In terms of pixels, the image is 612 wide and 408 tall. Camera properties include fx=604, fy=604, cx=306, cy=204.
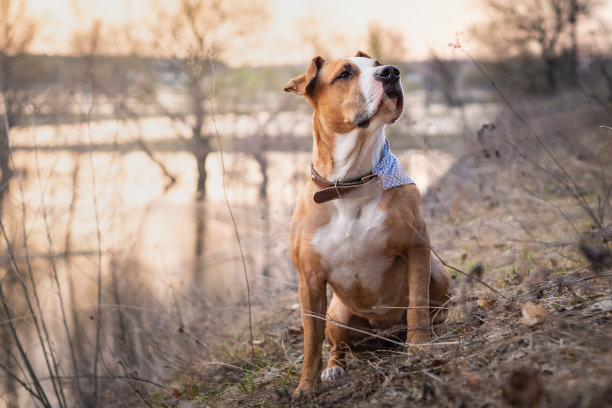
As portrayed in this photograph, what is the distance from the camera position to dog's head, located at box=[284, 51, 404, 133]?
3350mm

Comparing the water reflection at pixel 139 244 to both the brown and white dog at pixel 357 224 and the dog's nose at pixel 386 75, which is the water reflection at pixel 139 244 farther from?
the dog's nose at pixel 386 75

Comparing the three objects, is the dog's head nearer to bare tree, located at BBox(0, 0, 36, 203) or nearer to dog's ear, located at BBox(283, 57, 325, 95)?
dog's ear, located at BBox(283, 57, 325, 95)

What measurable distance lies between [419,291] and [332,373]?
84 centimetres

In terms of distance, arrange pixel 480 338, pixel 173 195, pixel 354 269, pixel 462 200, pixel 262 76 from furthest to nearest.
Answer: pixel 262 76 → pixel 173 195 → pixel 462 200 → pixel 354 269 → pixel 480 338

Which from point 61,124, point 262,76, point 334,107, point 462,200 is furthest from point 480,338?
point 262,76

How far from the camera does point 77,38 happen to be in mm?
10695

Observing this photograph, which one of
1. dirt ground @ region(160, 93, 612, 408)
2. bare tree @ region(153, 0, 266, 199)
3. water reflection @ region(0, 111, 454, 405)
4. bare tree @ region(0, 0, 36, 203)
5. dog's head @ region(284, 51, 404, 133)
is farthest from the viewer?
bare tree @ region(153, 0, 266, 199)

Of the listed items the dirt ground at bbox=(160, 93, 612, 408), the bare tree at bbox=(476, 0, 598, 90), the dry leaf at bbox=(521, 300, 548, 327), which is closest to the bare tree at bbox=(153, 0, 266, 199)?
the bare tree at bbox=(476, 0, 598, 90)

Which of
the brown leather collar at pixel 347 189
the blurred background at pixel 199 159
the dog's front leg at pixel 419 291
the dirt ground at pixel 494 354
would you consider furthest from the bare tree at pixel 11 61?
the dog's front leg at pixel 419 291

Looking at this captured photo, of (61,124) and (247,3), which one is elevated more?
(247,3)

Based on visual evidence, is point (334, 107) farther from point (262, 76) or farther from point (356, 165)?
point (262, 76)

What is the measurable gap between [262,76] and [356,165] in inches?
595

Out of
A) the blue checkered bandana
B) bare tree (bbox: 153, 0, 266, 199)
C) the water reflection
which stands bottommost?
the water reflection

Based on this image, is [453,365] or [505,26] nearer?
[453,365]
